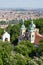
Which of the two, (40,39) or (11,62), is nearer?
(11,62)

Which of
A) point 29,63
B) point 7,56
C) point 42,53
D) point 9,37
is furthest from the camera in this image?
point 9,37

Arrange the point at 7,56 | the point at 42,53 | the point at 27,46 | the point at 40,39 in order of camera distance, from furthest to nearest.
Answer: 1. the point at 40,39
2. the point at 27,46
3. the point at 42,53
4. the point at 7,56

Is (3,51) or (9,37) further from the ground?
(3,51)

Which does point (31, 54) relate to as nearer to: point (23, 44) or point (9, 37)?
point (23, 44)

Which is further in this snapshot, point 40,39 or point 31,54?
point 40,39

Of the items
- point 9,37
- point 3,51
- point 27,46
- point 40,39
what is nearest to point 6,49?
point 3,51

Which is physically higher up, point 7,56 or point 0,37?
point 7,56

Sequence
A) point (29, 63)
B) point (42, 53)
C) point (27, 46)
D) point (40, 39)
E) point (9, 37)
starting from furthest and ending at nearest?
point (9, 37) → point (40, 39) → point (27, 46) → point (42, 53) → point (29, 63)

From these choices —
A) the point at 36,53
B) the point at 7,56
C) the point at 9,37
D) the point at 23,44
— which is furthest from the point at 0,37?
the point at 7,56

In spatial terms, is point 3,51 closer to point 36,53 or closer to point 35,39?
point 36,53
